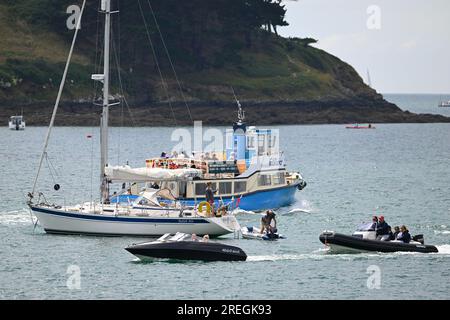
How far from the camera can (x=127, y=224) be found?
61281 millimetres

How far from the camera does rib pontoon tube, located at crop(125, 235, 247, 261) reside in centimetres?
5550

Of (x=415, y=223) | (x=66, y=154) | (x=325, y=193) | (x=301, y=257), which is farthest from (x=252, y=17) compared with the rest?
(x=301, y=257)

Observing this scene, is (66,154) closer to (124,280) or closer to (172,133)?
(172,133)

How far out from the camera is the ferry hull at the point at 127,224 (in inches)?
2405

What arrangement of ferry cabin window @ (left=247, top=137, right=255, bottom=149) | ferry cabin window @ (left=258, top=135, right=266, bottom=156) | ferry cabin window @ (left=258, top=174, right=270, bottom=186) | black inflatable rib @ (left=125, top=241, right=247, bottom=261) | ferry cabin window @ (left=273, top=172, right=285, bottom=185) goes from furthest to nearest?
1. ferry cabin window @ (left=258, top=135, right=266, bottom=156)
2. ferry cabin window @ (left=247, top=137, right=255, bottom=149)
3. ferry cabin window @ (left=273, top=172, right=285, bottom=185)
4. ferry cabin window @ (left=258, top=174, right=270, bottom=186)
5. black inflatable rib @ (left=125, top=241, right=247, bottom=261)

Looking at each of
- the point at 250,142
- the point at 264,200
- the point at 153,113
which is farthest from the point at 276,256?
the point at 153,113

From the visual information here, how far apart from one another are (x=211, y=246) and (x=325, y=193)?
3629cm

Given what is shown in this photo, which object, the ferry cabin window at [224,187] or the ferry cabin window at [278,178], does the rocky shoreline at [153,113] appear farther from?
the ferry cabin window at [224,187]

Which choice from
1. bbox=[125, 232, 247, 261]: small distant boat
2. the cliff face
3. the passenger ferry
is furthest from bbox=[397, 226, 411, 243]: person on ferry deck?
the cliff face

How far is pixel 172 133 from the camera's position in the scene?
171 meters

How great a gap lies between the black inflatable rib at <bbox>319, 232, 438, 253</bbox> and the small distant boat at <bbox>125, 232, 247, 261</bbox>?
4531 mm
